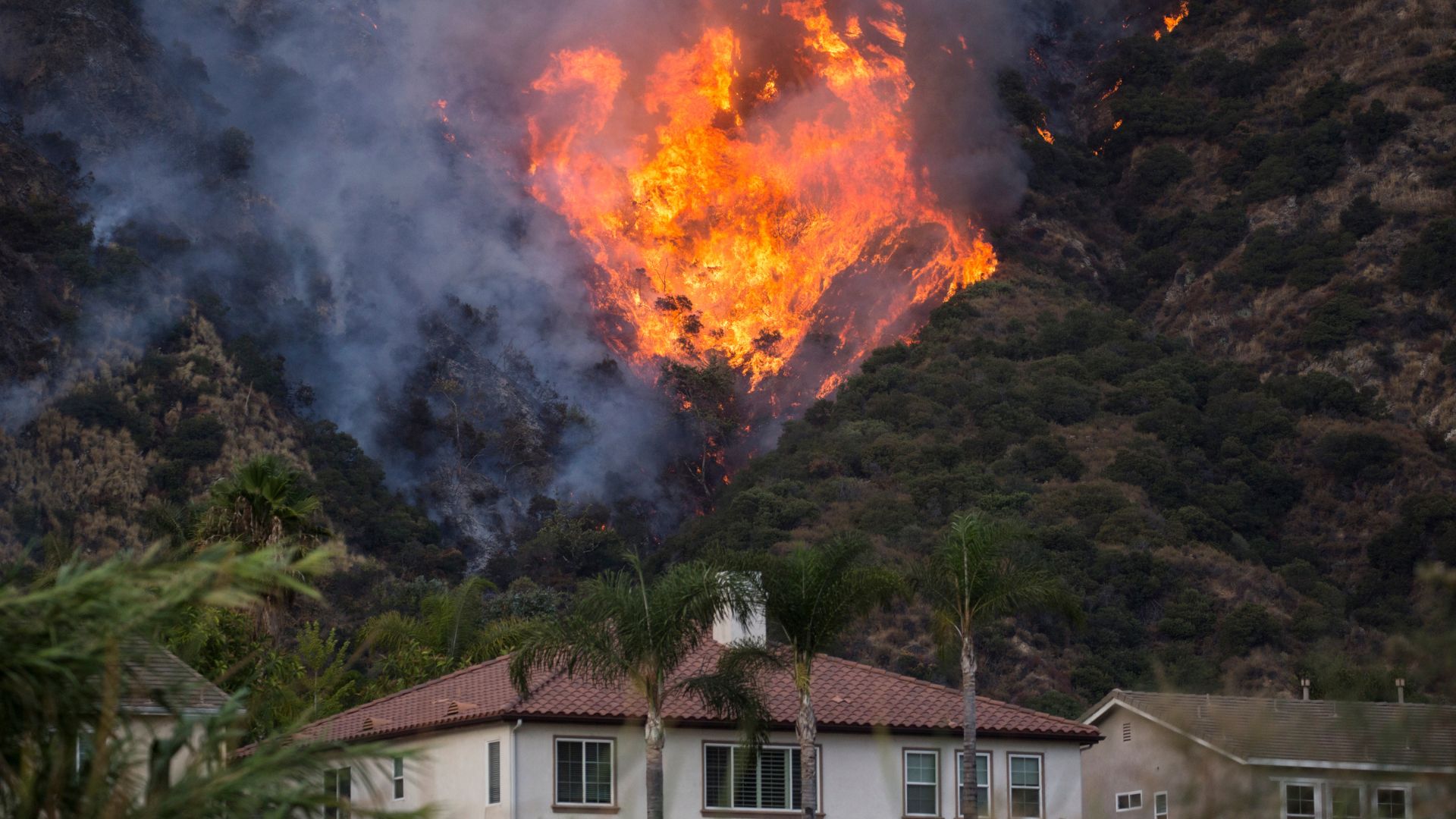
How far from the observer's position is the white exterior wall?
42.6 meters

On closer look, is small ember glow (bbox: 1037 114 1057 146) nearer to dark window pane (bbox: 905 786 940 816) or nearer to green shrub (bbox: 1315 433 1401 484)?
green shrub (bbox: 1315 433 1401 484)

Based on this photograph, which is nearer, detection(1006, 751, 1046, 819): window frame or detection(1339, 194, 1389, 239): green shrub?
detection(1006, 751, 1046, 819): window frame

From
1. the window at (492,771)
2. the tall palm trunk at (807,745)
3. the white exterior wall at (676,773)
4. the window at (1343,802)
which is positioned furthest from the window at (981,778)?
the window at (1343,802)

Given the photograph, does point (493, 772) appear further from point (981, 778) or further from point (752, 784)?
point (981, 778)

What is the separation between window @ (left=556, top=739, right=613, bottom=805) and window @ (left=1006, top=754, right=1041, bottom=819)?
26.7 feet

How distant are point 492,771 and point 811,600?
24.2ft

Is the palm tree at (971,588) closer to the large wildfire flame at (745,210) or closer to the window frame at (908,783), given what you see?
the window frame at (908,783)

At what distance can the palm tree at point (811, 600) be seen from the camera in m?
40.8

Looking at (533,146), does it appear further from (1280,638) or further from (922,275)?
(1280,638)

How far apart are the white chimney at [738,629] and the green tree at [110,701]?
A: 89.1 ft

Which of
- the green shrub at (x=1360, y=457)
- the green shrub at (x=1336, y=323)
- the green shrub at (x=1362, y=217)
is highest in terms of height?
the green shrub at (x=1362, y=217)

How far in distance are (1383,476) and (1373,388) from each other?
10866 millimetres

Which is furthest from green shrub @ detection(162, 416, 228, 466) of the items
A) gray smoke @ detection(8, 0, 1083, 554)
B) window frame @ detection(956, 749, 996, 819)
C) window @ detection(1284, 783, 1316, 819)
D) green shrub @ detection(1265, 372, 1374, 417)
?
window @ detection(1284, 783, 1316, 819)

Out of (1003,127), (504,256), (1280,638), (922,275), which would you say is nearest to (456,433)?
(504,256)
